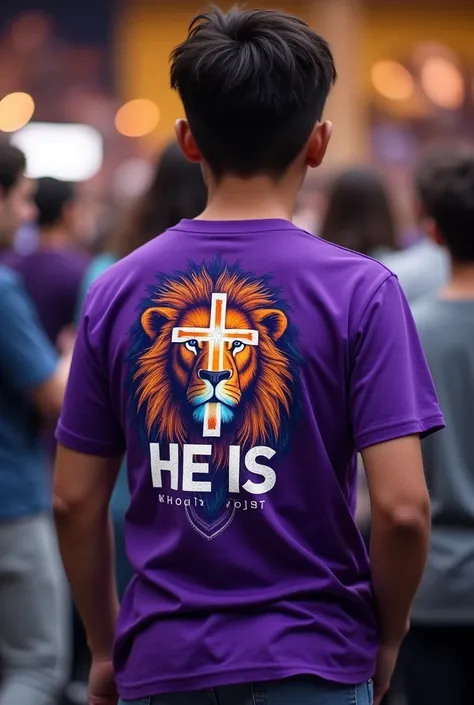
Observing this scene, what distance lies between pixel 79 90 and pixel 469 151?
1269cm

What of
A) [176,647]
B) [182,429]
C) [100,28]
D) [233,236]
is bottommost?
[176,647]

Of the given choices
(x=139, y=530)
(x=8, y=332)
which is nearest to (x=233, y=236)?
(x=139, y=530)

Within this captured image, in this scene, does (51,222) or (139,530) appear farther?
(51,222)

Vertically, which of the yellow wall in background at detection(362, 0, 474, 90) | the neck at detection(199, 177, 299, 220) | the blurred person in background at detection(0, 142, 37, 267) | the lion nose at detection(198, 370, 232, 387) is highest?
the yellow wall in background at detection(362, 0, 474, 90)

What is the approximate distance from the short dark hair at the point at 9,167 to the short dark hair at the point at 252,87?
1667 mm

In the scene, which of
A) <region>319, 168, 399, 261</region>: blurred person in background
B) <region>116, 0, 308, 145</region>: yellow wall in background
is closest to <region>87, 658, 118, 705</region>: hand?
<region>319, 168, 399, 261</region>: blurred person in background

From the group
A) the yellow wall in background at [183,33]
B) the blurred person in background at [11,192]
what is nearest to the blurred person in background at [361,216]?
the blurred person in background at [11,192]

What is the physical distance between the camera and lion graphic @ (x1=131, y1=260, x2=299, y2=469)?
5.99ft

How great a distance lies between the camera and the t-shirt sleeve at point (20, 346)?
3.05 m

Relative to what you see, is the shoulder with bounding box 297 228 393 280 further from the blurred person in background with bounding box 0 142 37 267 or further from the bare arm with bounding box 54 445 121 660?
the blurred person in background with bounding box 0 142 37 267

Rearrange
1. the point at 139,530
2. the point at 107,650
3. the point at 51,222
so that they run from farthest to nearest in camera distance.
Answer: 1. the point at 51,222
2. the point at 107,650
3. the point at 139,530

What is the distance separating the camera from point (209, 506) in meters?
1.85

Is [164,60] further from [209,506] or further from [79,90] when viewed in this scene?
[209,506]

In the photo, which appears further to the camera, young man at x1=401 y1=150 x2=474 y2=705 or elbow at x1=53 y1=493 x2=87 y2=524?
young man at x1=401 y1=150 x2=474 y2=705
